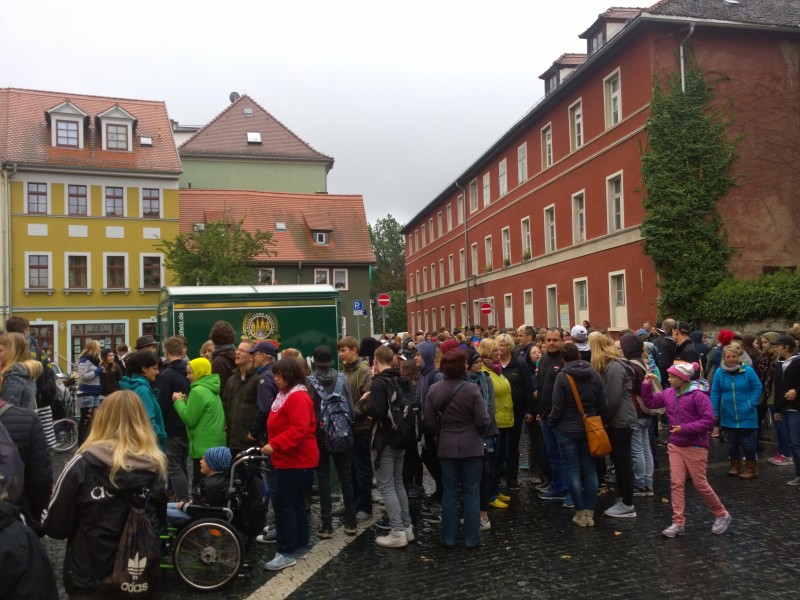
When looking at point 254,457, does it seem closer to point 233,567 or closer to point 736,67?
point 233,567

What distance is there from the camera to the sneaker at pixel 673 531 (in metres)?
6.39

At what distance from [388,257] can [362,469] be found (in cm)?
8521

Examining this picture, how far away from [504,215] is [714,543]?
100 feet

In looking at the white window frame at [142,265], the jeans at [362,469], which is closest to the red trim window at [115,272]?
the white window frame at [142,265]

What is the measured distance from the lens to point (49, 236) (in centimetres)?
3469

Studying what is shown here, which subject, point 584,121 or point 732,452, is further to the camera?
point 584,121

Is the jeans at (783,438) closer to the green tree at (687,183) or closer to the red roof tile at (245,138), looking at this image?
the green tree at (687,183)

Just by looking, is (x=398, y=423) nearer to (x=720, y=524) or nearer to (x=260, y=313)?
(x=720, y=524)

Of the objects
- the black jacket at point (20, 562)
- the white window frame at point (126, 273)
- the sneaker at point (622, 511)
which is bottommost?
the sneaker at point (622, 511)

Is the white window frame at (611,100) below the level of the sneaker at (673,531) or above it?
above

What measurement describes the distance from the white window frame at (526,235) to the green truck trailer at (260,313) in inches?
711

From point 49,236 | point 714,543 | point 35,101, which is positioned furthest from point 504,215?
point 714,543

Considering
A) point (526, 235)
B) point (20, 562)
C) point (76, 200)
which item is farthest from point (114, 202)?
point (20, 562)

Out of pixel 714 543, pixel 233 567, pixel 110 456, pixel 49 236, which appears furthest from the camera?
pixel 49 236
